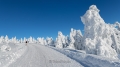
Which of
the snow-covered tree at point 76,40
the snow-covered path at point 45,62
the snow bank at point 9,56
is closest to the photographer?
the snow-covered path at point 45,62

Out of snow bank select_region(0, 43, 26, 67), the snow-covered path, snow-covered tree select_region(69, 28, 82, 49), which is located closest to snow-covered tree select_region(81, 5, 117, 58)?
the snow-covered path

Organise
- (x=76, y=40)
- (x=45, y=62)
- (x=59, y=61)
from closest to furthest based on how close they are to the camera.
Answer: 1. (x=45, y=62)
2. (x=59, y=61)
3. (x=76, y=40)

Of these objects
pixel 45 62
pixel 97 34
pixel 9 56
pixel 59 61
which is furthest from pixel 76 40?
pixel 45 62

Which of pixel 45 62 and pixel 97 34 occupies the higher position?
pixel 97 34

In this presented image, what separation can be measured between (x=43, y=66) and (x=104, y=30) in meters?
24.1

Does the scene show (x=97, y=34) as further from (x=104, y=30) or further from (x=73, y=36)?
(x=73, y=36)

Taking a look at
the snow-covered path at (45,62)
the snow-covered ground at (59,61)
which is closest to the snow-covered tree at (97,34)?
the snow-covered ground at (59,61)

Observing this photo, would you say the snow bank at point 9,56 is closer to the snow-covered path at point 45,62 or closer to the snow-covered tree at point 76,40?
Result: the snow-covered path at point 45,62

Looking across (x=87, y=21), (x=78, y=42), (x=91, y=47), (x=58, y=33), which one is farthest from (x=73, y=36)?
(x=91, y=47)

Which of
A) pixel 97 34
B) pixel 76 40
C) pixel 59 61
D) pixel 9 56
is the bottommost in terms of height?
pixel 59 61

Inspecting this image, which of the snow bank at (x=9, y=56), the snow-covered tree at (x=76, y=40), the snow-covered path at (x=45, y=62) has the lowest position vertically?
the snow-covered path at (x=45, y=62)

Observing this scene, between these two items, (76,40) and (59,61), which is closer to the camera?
(59,61)

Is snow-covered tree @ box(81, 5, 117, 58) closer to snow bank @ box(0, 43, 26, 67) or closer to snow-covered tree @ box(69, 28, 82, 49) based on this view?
snow bank @ box(0, 43, 26, 67)

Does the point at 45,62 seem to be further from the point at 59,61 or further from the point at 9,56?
the point at 9,56
